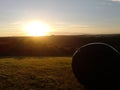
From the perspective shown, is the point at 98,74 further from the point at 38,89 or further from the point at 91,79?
the point at 38,89

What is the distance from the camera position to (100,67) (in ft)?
43.2

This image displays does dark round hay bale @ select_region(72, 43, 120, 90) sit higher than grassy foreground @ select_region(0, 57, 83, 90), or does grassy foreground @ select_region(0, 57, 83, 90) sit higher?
dark round hay bale @ select_region(72, 43, 120, 90)

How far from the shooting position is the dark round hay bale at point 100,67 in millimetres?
13047

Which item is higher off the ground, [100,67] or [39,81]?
[100,67]

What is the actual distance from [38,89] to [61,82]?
204cm

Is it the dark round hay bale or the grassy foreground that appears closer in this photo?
the dark round hay bale

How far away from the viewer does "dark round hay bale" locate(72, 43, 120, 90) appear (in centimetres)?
1305

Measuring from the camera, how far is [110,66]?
42.8ft

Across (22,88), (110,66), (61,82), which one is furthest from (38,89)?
(110,66)

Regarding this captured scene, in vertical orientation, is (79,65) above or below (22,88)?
above

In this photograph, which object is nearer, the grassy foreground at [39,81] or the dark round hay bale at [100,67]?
the dark round hay bale at [100,67]

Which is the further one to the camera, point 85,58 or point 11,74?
point 11,74

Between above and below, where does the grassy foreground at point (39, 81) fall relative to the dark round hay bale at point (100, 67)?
below

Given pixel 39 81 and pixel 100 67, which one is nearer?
pixel 100 67
